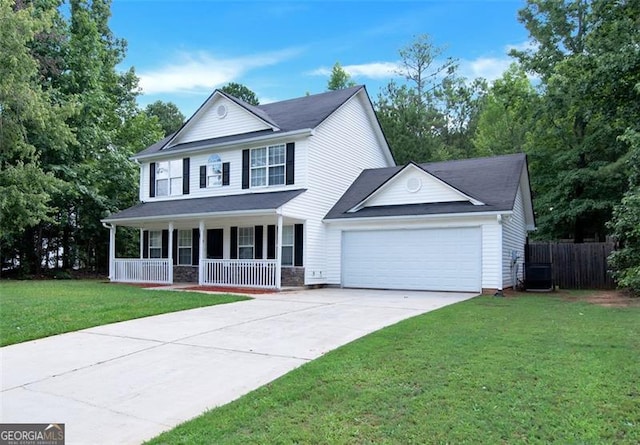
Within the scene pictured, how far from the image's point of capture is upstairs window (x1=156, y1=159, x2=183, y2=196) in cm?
1938

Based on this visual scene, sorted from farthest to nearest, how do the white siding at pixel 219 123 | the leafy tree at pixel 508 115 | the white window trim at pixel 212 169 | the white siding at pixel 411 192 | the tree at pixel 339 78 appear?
the tree at pixel 339 78
the leafy tree at pixel 508 115
the white window trim at pixel 212 169
the white siding at pixel 219 123
the white siding at pixel 411 192

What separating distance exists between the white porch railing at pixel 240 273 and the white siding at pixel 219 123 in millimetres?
5185

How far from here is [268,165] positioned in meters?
17.2

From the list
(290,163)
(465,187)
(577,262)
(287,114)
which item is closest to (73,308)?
(290,163)

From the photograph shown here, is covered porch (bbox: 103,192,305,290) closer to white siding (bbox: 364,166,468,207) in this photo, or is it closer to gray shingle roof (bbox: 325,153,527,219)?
gray shingle roof (bbox: 325,153,527,219)

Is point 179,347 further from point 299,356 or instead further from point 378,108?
point 378,108

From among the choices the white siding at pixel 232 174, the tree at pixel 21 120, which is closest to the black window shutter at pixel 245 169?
the white siding at pixel 232 174

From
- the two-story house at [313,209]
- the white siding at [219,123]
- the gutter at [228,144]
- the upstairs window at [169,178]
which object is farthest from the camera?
the upstairs window at [169,178]

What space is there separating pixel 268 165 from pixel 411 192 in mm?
5246

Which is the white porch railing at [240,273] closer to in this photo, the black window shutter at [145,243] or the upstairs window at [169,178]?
the upstairs window at [169,178]

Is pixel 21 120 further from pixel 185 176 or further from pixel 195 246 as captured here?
pixel 195 246

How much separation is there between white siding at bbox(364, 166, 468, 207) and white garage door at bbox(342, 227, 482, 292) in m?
1.07

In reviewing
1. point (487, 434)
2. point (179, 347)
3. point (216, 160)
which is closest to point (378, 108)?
point (216, 160)

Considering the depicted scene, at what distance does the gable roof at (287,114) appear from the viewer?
55.5 ft
